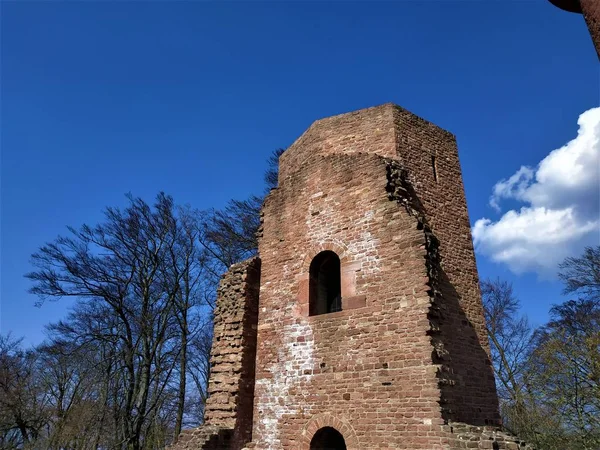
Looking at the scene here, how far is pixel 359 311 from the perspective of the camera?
29.9 ft

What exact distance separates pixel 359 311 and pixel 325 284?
1.62 metres

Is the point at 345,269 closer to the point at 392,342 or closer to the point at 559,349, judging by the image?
the point at 392,342

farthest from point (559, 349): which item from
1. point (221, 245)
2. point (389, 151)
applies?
point (221, 245)

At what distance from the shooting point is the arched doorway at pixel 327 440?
8781 mm

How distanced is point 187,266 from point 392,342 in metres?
15.4

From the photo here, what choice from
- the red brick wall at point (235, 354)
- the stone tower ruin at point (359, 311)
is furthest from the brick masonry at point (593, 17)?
the red brick wall at point (235, 354)

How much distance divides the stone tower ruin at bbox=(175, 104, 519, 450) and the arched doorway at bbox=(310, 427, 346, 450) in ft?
0.08

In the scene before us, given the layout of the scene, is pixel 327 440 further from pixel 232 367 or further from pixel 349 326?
pixel 232 367

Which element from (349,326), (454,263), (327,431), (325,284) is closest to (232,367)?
(327,431)

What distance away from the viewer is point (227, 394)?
1009cm

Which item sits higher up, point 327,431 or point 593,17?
point 593,17

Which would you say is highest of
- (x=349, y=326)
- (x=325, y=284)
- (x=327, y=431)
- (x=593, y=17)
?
(x=593, y=17)

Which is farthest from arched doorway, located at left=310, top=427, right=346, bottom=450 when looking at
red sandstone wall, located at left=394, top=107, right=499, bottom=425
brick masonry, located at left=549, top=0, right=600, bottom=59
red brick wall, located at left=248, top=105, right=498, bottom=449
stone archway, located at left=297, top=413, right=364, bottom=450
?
brick masonry, located at left=549, top=0, right=600, bottom=59

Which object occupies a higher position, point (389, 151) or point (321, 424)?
point (389, 151)
